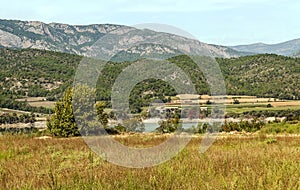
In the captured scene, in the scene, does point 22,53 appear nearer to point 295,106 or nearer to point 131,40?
point 295,106

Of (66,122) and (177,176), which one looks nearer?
(177,176)

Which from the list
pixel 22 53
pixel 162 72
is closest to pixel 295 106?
pixel 162 72

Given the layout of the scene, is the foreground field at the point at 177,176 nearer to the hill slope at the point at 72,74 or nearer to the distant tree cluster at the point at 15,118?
the distant tree cluster at the point at 15,118

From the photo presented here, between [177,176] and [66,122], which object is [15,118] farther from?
[177,176]

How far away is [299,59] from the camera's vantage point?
122375 mm

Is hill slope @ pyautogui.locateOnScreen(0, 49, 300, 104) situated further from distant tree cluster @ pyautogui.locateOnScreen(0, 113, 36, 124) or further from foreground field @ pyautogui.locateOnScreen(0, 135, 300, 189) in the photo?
foreground field @ pyautogui.locateOnScreen(0, 135, 300, 189)

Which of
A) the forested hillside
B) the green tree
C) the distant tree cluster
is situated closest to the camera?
the green tree

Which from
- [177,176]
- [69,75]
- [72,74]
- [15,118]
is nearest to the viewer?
[177,176]

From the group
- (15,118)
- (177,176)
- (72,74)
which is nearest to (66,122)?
(177,176)

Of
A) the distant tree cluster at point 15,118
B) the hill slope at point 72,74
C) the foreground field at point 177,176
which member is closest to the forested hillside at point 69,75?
the hill slope at point 72,74

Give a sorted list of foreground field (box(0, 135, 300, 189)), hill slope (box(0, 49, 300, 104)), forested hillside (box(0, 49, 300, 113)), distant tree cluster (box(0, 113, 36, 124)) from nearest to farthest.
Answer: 1. foreground field (box(0, 135, 300, 189))
2. distant tree cluster (box(0, 113, 36, 124))
3. forested hillside (box(0, 49, 300, 113))
4. hill slope (box(0, 49, 300, 104))

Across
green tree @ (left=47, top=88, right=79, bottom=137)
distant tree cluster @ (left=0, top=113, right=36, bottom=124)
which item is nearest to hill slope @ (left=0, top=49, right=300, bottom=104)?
distant tree cluster @ (left=0, top=113, right=36, bottom=124)

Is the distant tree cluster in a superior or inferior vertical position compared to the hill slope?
inferior

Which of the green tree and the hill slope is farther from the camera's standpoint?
the hill slope
